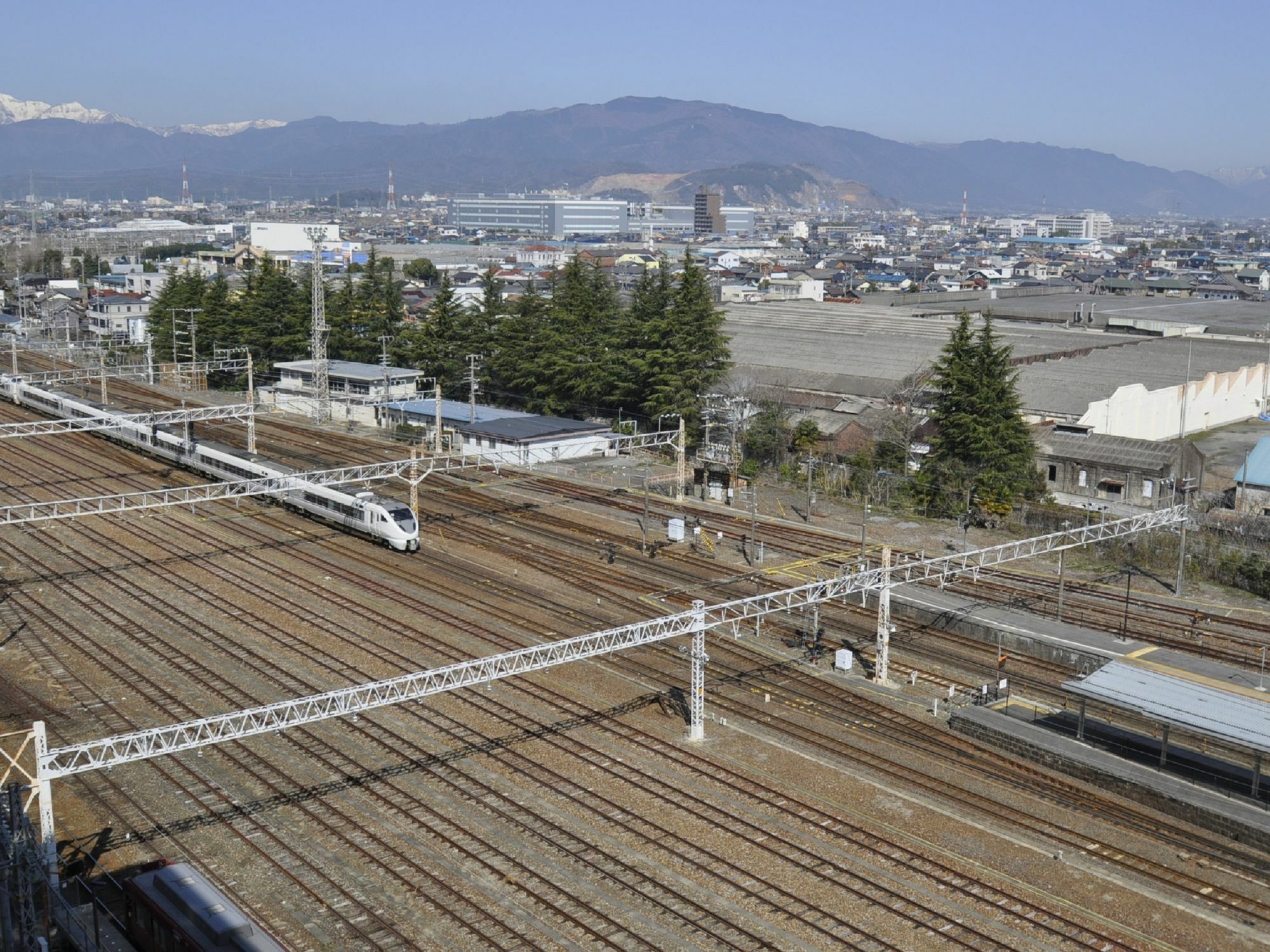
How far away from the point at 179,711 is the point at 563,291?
32.3 meters

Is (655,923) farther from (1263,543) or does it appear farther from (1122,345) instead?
(1122,345)

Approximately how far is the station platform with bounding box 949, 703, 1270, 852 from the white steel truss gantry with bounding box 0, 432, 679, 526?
14.4 m

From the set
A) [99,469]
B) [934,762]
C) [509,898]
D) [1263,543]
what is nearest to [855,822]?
[934,762]

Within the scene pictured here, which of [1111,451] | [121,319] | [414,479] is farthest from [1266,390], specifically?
[121,319]

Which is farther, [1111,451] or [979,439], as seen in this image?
[1111,451]

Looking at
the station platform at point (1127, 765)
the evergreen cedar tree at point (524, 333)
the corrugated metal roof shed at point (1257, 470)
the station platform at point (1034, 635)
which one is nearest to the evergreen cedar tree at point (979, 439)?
the corrugated metal roof shed at point (1257, 470)

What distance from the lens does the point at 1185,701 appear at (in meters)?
19.0

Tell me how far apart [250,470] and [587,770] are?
21.3 meters

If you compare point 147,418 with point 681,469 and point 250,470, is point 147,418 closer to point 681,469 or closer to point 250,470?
point 250,470

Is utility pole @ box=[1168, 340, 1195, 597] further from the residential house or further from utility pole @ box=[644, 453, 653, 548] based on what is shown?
the residential house

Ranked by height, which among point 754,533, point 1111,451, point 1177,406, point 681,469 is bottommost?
point 754,533

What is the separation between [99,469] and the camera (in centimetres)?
4319

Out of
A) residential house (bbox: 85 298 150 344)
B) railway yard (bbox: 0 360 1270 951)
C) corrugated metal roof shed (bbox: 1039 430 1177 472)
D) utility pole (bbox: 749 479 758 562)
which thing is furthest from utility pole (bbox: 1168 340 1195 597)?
residential house (bbox: 85 298 150 344)

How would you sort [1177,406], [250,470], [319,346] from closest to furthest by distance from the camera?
[250,470] < [1177,406] < [319,346]
